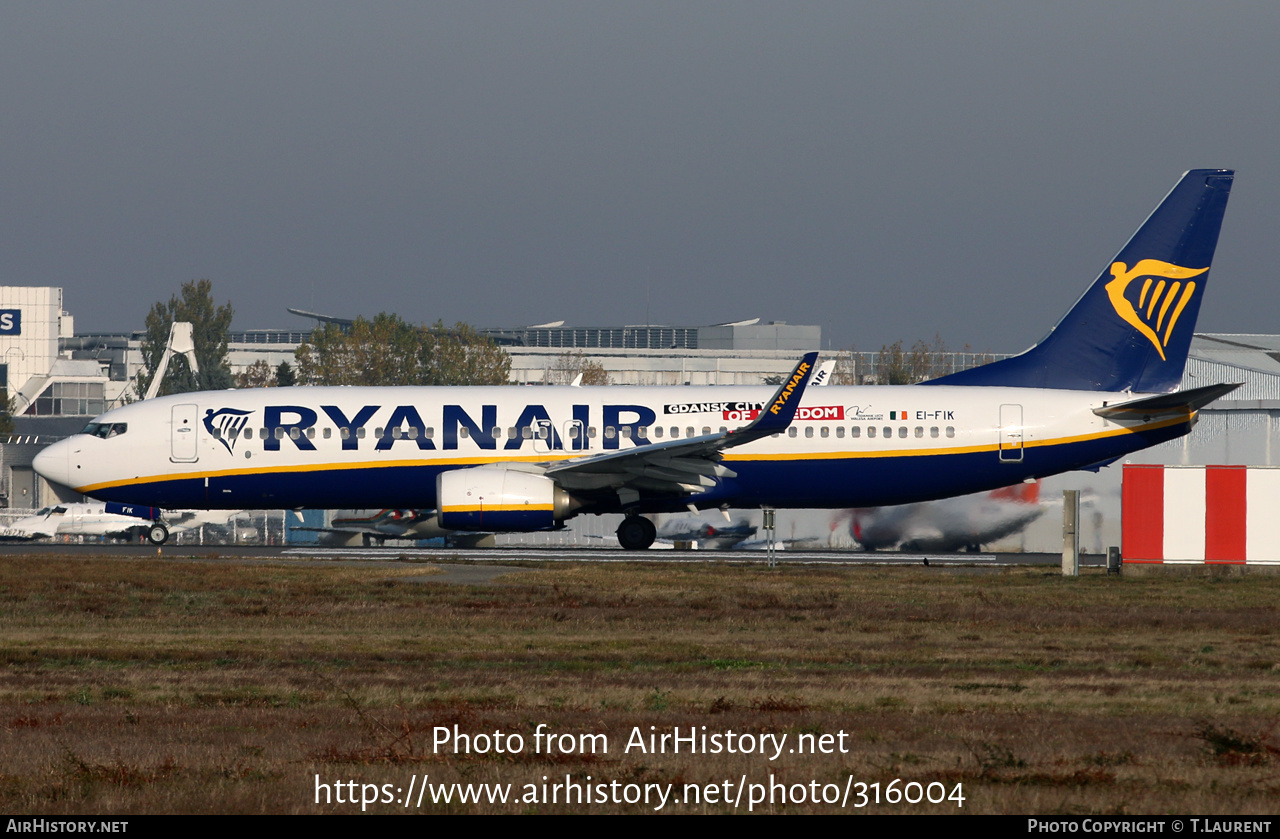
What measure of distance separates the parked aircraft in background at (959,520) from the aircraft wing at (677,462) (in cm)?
707

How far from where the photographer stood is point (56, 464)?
1348 inches

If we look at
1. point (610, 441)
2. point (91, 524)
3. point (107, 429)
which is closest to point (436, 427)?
point (610, 441)

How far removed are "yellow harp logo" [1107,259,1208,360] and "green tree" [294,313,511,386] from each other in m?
76.6

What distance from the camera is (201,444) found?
33.3m

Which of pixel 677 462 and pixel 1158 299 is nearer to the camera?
pixel 677 462

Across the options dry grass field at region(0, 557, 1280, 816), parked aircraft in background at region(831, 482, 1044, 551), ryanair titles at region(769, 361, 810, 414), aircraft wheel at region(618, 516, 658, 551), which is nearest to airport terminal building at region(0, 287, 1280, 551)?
parked aircraft in background at region(831, 482, 1044, 551)

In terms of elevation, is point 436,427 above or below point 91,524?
above

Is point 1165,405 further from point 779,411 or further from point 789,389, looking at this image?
point 779,411

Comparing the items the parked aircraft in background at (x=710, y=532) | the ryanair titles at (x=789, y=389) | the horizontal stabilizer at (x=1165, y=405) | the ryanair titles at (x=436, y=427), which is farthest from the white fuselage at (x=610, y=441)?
the parked aircraft in background at (x=710, y=532)

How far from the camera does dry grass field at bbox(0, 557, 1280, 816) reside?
28.8ft

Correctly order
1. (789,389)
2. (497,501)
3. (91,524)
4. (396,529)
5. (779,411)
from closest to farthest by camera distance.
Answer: (789,389)
(779,411)
(497,501)
(396,529)
(91,524)

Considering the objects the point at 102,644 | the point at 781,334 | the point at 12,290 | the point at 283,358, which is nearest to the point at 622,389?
the point at 102,644

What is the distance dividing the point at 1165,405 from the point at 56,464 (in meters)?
25.3

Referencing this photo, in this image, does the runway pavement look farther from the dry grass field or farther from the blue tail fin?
the dry grass field
